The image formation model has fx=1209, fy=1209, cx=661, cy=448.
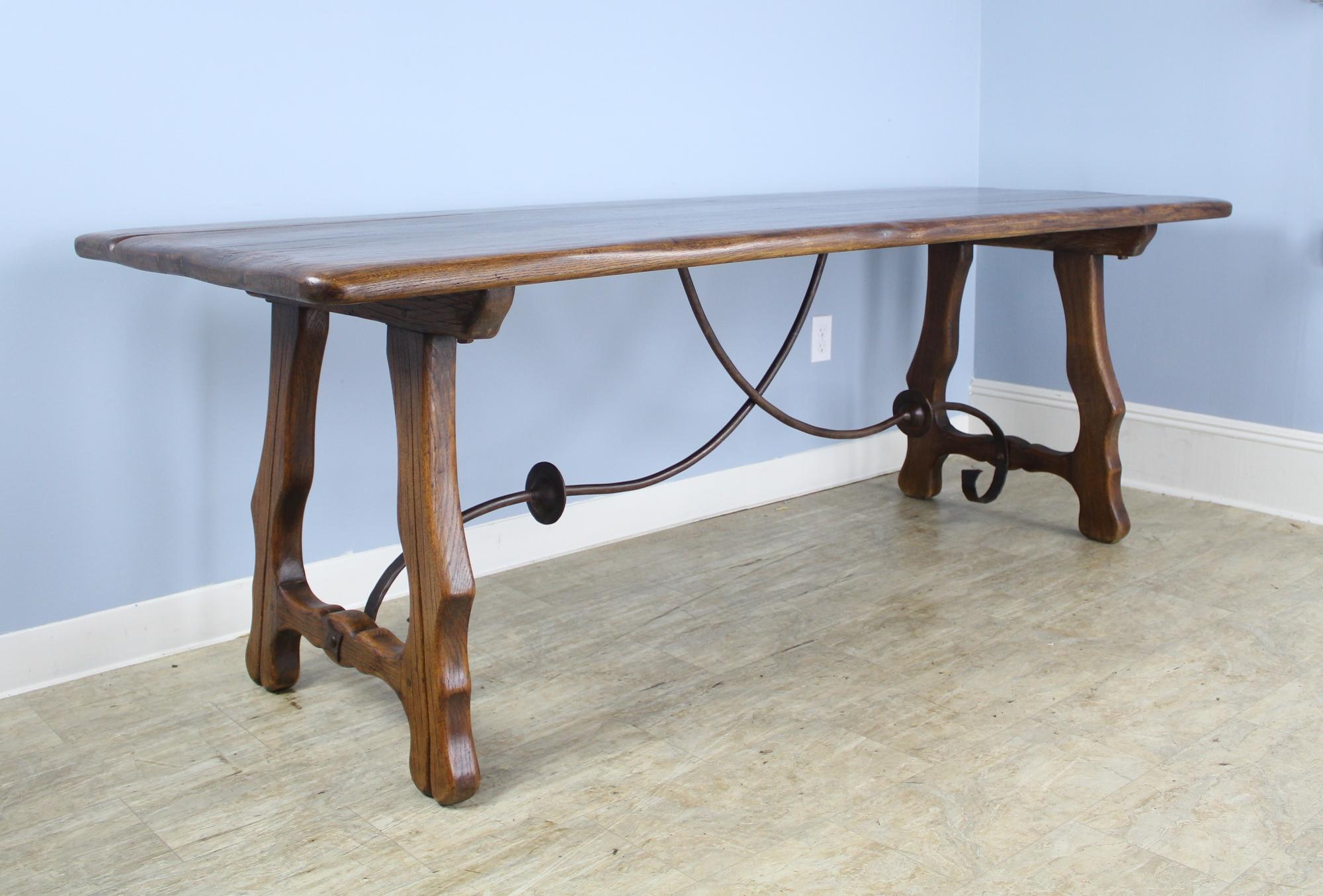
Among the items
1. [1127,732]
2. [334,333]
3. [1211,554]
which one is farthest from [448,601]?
[1211,554]

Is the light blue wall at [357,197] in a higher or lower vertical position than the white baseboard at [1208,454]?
higher

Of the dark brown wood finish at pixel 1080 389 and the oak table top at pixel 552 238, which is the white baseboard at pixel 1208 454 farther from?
the oak table top at pixel 552 238

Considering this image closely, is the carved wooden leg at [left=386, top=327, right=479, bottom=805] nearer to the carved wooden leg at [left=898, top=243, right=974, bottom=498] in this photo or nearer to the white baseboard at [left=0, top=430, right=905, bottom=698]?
the white baseboard at [left=0, top=430, right=905, bottom=698]

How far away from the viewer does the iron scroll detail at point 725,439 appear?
198 cm

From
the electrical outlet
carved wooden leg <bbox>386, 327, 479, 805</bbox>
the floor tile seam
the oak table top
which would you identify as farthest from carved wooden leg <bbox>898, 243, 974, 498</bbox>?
carved wooden leg <bbox>386, 327, 479, 805</bbox>

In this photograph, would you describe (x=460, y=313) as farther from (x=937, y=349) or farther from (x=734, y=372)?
(x=937, y=349)

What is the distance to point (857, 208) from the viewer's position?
6.70 ft

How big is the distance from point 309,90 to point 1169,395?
6.71 ft

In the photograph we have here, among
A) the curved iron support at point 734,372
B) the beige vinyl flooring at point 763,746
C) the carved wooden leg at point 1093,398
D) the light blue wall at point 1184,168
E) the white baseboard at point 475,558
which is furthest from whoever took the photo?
the light blue wall at point 1184,168

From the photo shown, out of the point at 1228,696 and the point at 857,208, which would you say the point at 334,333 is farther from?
the point at 1228,696

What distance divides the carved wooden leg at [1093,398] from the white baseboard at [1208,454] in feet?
1.35

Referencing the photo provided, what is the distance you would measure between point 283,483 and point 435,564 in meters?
0.39

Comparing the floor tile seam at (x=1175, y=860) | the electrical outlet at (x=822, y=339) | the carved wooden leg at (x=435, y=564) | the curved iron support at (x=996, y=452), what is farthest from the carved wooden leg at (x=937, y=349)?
the carved wooden leg at (x=435, y=564)

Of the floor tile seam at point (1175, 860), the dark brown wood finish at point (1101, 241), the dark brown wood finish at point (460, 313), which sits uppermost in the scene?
the dark brown wood finish at point (1101, 241)
